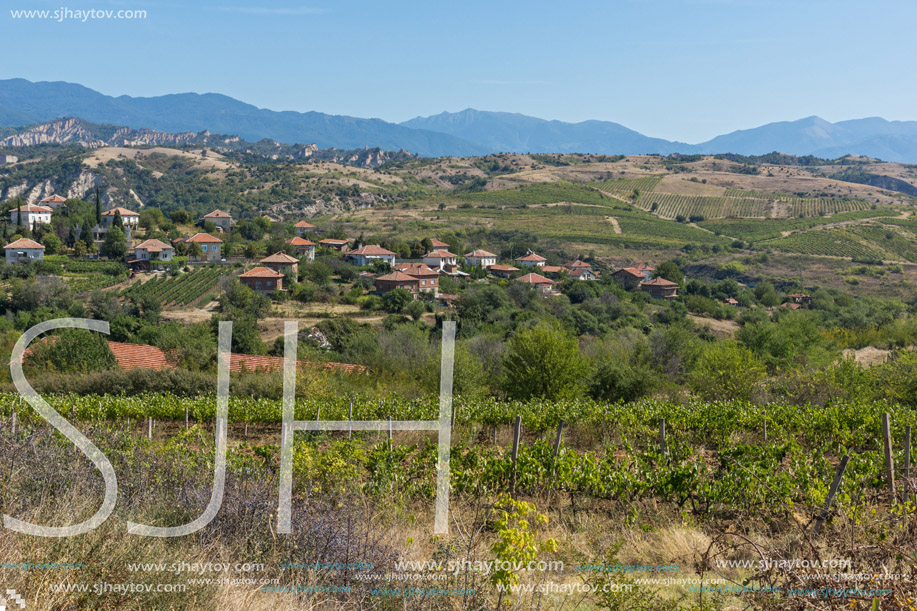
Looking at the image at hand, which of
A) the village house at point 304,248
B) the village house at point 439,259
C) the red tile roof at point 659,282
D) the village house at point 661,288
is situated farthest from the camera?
the village house at point 439,259

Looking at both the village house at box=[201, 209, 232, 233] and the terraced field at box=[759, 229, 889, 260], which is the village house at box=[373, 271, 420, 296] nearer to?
the village house at box=[201, 209, 232, 233]

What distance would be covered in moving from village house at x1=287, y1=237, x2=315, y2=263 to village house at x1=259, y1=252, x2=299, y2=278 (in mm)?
5151

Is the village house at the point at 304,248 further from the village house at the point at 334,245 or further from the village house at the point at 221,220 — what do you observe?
the village house at the point at 221,220

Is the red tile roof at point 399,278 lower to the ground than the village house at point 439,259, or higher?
lower

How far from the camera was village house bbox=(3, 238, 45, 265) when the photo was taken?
4575 cm

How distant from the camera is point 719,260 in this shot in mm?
65625

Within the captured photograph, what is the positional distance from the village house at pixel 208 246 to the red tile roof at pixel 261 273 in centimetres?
962

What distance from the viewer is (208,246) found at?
A: 5406 centimetres

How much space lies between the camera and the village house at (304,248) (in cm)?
5584

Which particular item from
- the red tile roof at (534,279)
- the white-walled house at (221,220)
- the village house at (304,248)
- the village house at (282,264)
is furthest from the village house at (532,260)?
the white-walled house at (221,220)

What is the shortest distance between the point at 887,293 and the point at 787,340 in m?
32.3

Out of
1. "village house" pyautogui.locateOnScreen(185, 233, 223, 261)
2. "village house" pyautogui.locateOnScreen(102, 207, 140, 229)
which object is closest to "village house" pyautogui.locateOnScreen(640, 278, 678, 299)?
"village house" pyautogui.locateOnScreen(185, 233, 223, 261)

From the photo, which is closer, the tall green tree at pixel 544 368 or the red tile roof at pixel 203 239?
the tall green tree at pixel 544 368

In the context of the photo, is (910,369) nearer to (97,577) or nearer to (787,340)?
(787,340)
